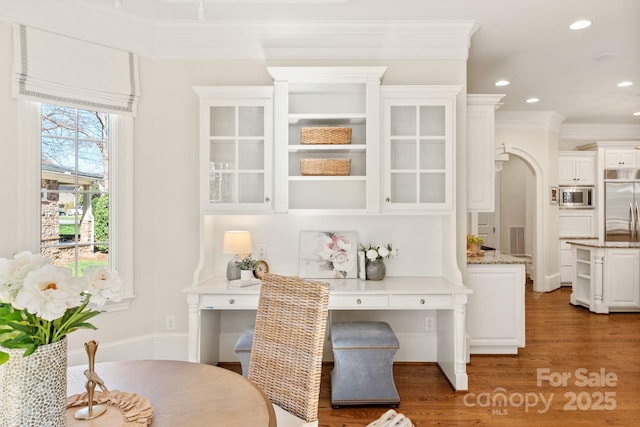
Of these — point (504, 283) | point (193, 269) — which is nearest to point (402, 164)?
point (504, 283)

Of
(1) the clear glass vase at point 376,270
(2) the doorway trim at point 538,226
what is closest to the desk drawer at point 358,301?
(1) the clear glass vase at point 376,270

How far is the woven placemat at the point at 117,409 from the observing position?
1075mm

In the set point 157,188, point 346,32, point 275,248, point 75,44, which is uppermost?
point 346,32

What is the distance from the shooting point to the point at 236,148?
2.96 metres

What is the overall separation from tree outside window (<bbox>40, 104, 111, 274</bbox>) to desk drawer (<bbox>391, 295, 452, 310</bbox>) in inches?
88.0

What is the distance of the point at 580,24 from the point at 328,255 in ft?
8.95

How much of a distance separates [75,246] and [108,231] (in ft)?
0.80

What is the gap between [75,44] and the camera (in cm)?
277

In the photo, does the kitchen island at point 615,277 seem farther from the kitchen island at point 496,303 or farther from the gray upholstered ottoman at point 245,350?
the gray upholstered ottoman at point 245,350

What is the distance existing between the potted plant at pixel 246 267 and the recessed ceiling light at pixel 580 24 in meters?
3.17

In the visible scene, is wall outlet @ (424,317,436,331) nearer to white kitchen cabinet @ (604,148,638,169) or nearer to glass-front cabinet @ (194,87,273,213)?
glass-front cabinet @ (194,87,273,213)

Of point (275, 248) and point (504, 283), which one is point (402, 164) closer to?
point (275, 248)

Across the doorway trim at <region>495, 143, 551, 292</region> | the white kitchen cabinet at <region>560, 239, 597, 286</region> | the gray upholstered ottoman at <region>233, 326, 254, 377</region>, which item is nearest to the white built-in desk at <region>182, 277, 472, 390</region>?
the gray upholstered ottoman at <region>233, 326, 254, 377</region>

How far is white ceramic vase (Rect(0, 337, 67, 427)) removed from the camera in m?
0.92
